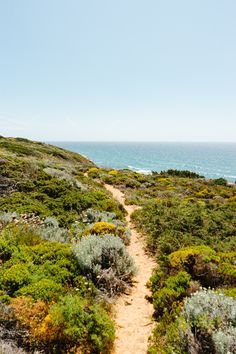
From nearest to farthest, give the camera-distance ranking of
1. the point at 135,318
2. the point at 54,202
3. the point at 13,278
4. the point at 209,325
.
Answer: the point at 209,325
the point at 13,278
the point at 135,318
the point at 54,202

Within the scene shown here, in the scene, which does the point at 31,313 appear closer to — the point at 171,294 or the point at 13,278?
the point at 13,278

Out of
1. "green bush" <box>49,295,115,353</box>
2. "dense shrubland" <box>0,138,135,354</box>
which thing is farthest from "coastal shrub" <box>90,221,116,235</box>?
"green bush" <box>49,295,115,353</box>

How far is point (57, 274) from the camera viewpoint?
6496mm

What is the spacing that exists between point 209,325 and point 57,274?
3755 millimetres

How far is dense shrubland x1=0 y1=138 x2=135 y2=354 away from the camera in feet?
15.6

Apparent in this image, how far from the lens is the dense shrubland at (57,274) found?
4742 mm

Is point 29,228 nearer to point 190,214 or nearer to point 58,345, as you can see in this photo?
point 58,345

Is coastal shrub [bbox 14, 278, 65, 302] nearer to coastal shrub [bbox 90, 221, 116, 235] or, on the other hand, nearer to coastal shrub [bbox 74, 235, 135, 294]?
coastal shrub [bbox 74, 235, 135, 294]

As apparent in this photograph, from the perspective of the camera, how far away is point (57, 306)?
5070mm

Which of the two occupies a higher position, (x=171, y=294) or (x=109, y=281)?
(x=171, y=294)

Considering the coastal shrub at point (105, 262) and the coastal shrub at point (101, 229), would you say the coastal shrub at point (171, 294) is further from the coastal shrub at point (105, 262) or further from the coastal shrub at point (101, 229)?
the coastal shrub at point (101, 229)

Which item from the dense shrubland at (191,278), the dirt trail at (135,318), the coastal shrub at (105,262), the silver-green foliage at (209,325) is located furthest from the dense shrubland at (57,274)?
the silver-green foliage at (209,325)

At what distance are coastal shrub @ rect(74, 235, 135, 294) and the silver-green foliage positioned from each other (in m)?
2.54

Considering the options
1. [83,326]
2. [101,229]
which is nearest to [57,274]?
[83,326]
